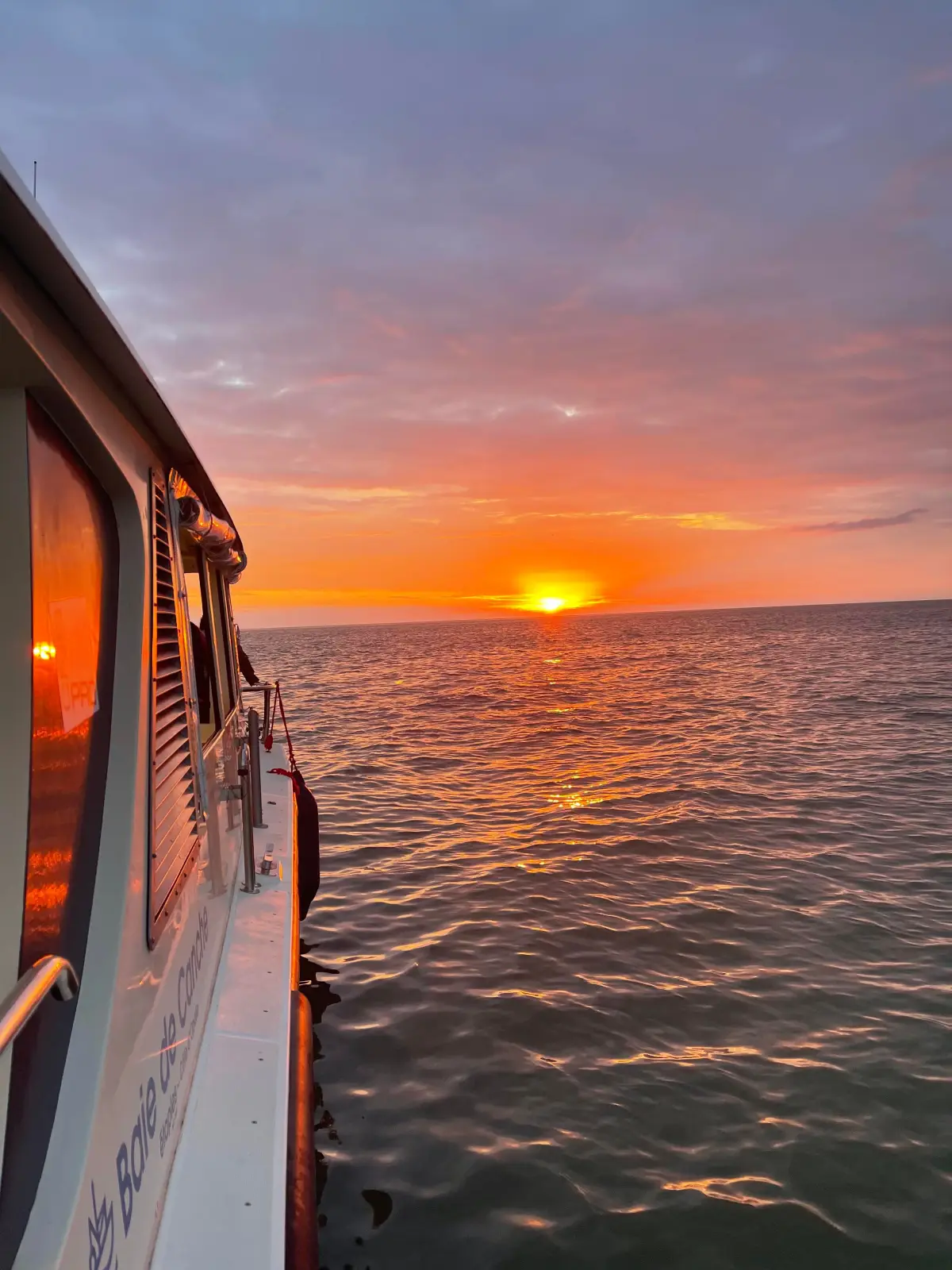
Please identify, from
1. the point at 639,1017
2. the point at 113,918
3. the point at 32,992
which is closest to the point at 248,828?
the point at 113,918

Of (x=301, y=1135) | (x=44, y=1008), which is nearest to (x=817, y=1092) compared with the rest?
(x=301, y=1135)

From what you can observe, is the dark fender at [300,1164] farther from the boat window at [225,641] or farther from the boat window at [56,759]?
the boat window at [225,641]

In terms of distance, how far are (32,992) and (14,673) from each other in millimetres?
746

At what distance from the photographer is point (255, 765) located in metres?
5.79

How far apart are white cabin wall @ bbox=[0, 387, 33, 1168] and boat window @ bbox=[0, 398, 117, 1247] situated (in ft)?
0.06

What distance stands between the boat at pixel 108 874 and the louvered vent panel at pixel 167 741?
0.8 inches

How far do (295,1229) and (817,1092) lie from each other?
340 cm

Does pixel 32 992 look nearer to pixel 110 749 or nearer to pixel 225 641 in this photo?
pixel 110 749

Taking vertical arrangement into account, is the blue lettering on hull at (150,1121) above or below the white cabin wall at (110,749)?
below

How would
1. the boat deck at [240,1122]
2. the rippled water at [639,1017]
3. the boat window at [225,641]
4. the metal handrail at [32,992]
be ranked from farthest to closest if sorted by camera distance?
1. the boat window at [225,641]
2. the rippled water at [639,1017]
3. the boat deck at [240,1122]
4. the metal handrail at [32,992]

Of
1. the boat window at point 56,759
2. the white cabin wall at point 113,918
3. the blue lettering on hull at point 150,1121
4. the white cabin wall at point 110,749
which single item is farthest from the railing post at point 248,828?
the boat window at point 56,759

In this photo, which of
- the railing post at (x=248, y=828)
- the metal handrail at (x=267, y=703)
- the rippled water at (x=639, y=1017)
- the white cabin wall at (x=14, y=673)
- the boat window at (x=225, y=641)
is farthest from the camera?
the metal handrail at (x=267, y=703)

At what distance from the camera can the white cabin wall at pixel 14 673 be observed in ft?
5.84

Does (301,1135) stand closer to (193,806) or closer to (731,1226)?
(193,806)
